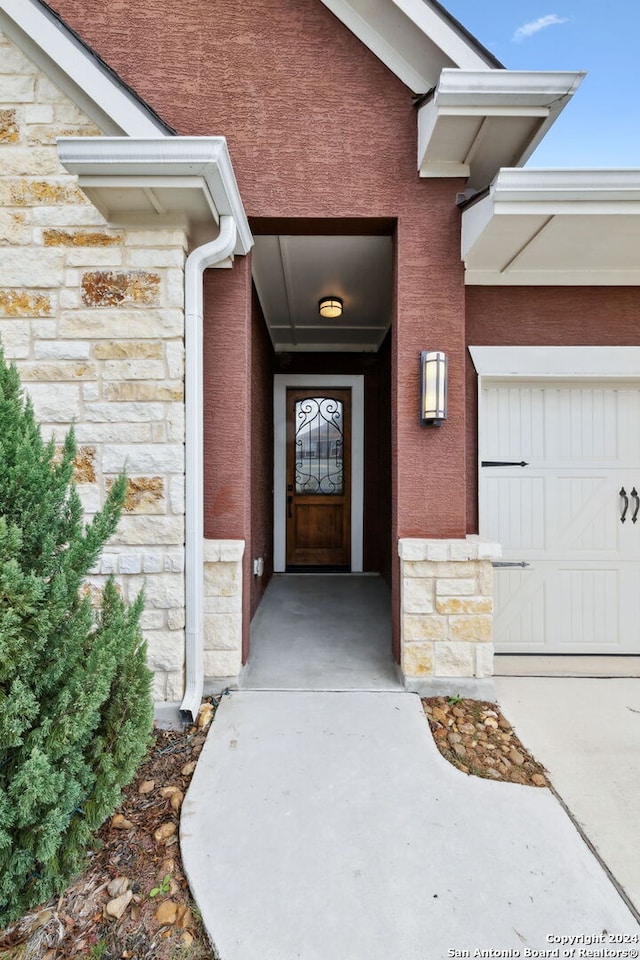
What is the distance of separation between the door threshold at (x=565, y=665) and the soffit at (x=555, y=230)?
103 inches

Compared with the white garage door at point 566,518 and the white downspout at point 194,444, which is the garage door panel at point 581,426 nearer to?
the white garage door at point 566,518

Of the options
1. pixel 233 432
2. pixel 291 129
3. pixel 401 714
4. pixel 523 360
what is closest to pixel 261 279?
pixel 291 129

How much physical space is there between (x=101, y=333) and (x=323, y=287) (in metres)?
2.06

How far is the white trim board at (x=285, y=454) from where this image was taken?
204 inches

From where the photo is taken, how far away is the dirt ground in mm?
1206

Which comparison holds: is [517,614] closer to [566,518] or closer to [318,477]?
[566,518]

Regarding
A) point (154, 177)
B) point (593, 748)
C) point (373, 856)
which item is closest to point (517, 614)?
point (593, 748)

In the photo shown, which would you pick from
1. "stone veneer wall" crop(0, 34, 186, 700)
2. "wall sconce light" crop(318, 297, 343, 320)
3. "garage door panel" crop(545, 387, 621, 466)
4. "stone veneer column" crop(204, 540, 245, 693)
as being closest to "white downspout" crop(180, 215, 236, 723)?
"stone veneer wall" crop(0, 34, 186, 700)

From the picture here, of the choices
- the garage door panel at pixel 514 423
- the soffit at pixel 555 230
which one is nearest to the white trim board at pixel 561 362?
the garage door panel at pixel 514 423

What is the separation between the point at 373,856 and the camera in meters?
1.46

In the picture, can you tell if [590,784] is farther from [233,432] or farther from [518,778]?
[233,432]

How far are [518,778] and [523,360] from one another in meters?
2.44

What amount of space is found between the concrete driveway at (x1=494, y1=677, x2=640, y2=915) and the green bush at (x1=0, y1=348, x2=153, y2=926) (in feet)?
5.69

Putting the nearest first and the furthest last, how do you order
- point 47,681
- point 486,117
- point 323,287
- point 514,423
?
point 47,681, point 486,117, point 514,423, point 323,287
